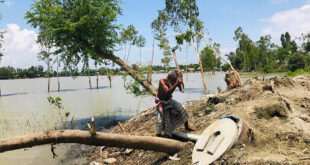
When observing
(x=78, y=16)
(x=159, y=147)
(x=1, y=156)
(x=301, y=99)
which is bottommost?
(x=1, y=156)

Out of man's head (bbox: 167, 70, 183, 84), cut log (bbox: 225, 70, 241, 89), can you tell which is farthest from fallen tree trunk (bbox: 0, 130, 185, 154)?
cut log (bbox: 225, 70, 241, 89)

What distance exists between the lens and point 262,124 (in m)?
7.77

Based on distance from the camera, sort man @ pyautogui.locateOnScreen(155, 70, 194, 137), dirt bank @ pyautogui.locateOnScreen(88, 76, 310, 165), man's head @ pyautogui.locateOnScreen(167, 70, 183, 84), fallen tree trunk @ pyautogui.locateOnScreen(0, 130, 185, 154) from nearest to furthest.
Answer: dirt bank @ pyautogui.locateOnScreen(88, 76, 310, 165) < fallen tree trunk @ pyautogui.locateOnScreen(0, 130, 185, 154) < man's head @ pyautogui.locateOnScreen(167, 70, 183, 84) < man @ pyautogui.locateOnScreen(155, 70, 194, 137)

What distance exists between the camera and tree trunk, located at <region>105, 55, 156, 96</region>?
1703cm

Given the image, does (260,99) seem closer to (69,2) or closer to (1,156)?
(1,156)

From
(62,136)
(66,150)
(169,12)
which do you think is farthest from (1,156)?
(169,12)

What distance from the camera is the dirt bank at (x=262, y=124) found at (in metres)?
6.54

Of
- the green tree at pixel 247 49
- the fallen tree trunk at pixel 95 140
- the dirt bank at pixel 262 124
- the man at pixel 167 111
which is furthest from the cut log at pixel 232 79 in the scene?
the green tree at pixel 247 49

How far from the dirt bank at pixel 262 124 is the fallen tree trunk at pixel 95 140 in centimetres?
31

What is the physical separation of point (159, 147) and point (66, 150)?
615 cm

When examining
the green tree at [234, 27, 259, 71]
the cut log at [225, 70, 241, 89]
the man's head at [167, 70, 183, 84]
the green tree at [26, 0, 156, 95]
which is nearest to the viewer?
the man's head at [167, 70, 183, 84]

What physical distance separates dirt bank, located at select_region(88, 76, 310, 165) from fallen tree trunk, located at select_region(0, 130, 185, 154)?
311 mm

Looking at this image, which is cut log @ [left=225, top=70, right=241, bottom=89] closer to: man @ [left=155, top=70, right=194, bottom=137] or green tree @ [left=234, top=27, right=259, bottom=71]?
man @ [left=155, top=70, right=194, bottom=137]

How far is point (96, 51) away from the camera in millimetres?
17875
